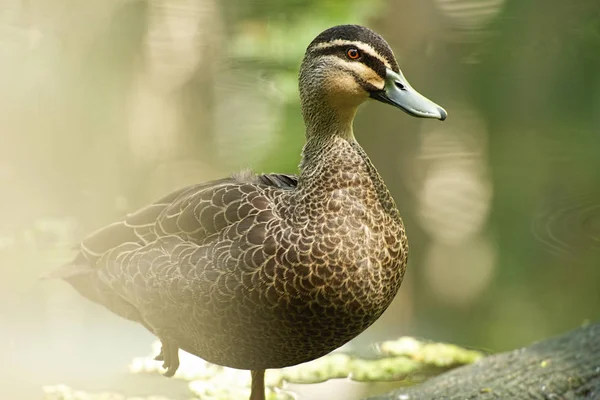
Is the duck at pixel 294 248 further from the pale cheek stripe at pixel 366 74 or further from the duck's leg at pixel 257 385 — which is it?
the duck's leg at pixel 257 385

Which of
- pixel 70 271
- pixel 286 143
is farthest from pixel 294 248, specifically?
pixel 286 143

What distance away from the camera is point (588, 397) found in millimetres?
2002

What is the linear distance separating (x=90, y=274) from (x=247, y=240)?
1.46 ft

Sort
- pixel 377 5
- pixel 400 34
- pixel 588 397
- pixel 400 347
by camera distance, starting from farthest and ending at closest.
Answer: pixel 400 347 → pixel 400 34 → pixel 377 5 → pixel 588 397

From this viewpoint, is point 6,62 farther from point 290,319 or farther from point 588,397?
point 588,397

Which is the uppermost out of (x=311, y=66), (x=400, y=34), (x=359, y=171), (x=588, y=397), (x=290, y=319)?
(x=400, y=34)

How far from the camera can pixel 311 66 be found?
1438 millimetres

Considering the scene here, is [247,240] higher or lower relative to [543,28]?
lower

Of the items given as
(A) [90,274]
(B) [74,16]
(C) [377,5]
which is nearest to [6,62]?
(B) [74,16]

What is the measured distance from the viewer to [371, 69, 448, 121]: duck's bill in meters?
1.35

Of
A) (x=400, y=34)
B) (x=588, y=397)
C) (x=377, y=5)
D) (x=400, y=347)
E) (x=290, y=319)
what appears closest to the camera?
(x=290, y=319)

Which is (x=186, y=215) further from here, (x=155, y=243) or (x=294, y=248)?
(x=294, y=248)

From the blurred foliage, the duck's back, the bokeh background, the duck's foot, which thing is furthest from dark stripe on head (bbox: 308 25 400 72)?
the blurred foliage

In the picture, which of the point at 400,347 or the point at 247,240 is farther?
the point at 400,347
